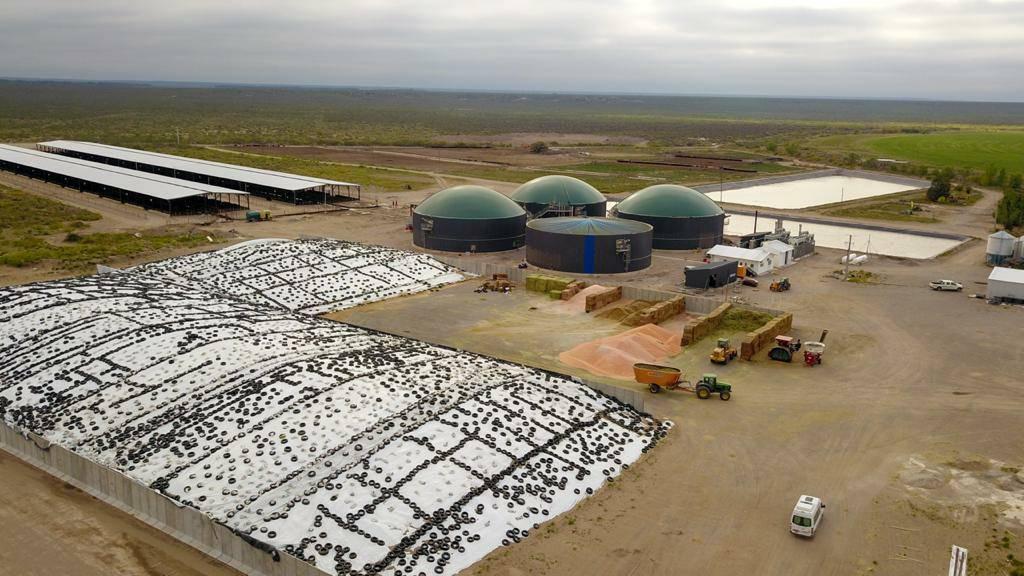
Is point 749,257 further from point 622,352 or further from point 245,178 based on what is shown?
point 245,178

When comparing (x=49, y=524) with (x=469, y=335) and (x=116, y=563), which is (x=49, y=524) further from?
(x=469, y=335)

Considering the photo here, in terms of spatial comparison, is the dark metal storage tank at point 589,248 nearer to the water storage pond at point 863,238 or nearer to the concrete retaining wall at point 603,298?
the concrete retaining wall at point 603,298

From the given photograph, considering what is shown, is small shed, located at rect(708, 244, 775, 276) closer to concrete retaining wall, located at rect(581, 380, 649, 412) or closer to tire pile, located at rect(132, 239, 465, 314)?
tire pile, located at rect(132, 239, 465, 314)

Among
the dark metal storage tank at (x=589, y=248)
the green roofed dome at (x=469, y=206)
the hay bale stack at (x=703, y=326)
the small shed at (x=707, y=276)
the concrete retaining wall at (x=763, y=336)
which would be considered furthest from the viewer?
the green roofed dome at (x=469, y=206)

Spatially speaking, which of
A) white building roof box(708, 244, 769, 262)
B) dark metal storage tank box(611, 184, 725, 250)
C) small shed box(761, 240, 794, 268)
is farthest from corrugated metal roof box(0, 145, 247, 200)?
small shed box(761, 240, 794, 268)

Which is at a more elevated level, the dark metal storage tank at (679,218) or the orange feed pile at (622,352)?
the dark metal storage tank at (679,218)

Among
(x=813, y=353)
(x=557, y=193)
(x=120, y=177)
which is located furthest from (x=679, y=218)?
(x=120, y=177)

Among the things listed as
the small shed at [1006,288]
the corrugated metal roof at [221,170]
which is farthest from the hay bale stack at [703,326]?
the corrugated metal roof at [221,170]

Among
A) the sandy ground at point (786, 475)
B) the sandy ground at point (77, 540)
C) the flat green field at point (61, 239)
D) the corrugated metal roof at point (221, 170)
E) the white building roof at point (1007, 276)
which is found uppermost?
the corrugated metal roof at point (221, 170)
